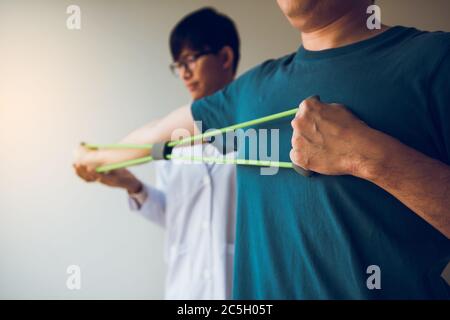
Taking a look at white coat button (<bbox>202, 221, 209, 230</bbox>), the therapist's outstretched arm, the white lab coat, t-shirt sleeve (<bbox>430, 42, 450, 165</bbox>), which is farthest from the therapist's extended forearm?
t-shirt sleeve (<bbox>430, 42, 450, 165</bbox>)

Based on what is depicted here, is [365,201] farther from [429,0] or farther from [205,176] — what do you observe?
[205,176]

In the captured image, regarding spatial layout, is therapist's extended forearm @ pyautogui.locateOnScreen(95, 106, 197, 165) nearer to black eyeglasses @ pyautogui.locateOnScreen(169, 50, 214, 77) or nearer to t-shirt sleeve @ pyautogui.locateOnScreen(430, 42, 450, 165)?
black eyeglasses @ pyautogui.locateOnScreen(169, 50, 214, 77)

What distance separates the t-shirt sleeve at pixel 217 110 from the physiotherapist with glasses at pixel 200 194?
0.69 ft

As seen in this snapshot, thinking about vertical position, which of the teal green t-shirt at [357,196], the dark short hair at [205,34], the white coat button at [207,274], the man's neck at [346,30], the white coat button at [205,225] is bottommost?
the white coat button at [207,274]

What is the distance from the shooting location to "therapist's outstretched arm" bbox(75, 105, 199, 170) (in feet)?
2.41

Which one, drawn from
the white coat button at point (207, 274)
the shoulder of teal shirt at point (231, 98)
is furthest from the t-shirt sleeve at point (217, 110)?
the white coat button at point (207, 274)

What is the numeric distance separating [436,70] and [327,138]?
0.13m

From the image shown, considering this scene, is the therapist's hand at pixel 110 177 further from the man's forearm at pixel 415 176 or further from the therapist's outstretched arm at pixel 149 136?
the man's forearm at pixel 415 176

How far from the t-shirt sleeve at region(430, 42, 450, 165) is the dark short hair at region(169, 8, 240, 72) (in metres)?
0.59

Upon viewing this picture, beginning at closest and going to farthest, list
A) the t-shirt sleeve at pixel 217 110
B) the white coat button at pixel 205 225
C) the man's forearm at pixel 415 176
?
1. the man's forearm at pixel 415 176
2. the t-shirt sleeve at pixel 217 110
3. the white coat button at pixel 205 225

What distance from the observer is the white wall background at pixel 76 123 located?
1.08m

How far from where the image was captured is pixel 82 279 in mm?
1115

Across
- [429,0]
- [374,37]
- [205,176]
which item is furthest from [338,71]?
[205,176]

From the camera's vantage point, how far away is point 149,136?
792mm
